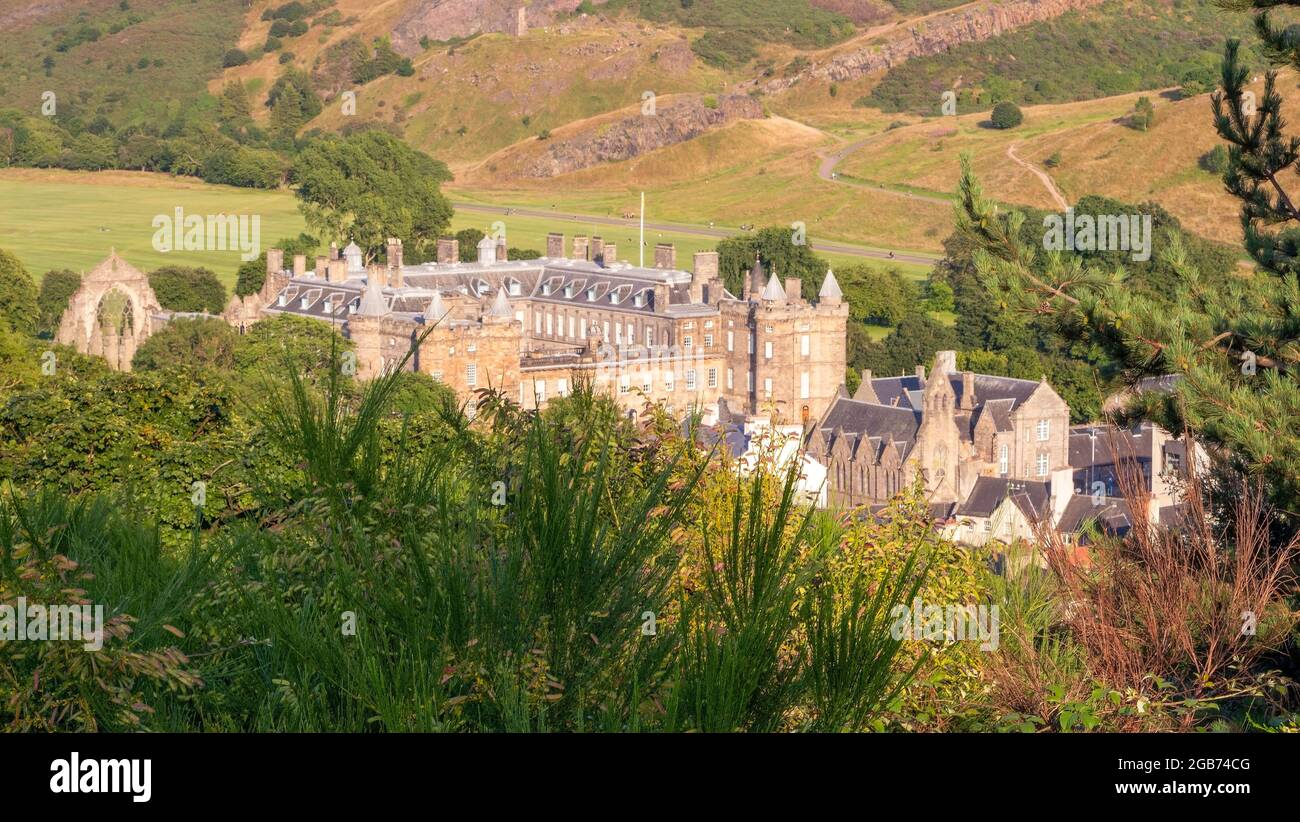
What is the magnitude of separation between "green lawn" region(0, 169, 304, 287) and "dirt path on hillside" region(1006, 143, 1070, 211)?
6289 centimetres

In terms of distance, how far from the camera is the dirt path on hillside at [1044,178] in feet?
505

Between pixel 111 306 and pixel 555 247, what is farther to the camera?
pixel 555 247

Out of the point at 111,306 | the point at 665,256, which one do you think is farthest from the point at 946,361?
the point at 111,306

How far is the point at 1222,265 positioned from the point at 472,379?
177 ft

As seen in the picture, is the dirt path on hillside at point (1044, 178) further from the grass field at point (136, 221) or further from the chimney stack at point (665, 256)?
the chimney stack at point (665, 256)

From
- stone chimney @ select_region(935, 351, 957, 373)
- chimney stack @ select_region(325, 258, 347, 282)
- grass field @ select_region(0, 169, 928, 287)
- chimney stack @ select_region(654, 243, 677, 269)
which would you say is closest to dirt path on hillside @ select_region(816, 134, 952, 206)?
grass field @ select_region(0, 169, 928, 287)

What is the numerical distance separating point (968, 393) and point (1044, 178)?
258 ft

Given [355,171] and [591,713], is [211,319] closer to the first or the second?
[355,171]

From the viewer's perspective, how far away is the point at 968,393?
281 feet

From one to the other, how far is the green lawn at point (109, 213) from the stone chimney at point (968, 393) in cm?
6008

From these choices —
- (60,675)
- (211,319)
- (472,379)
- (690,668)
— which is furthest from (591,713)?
(211,319)

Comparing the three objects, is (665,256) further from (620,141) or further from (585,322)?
(620,141)
